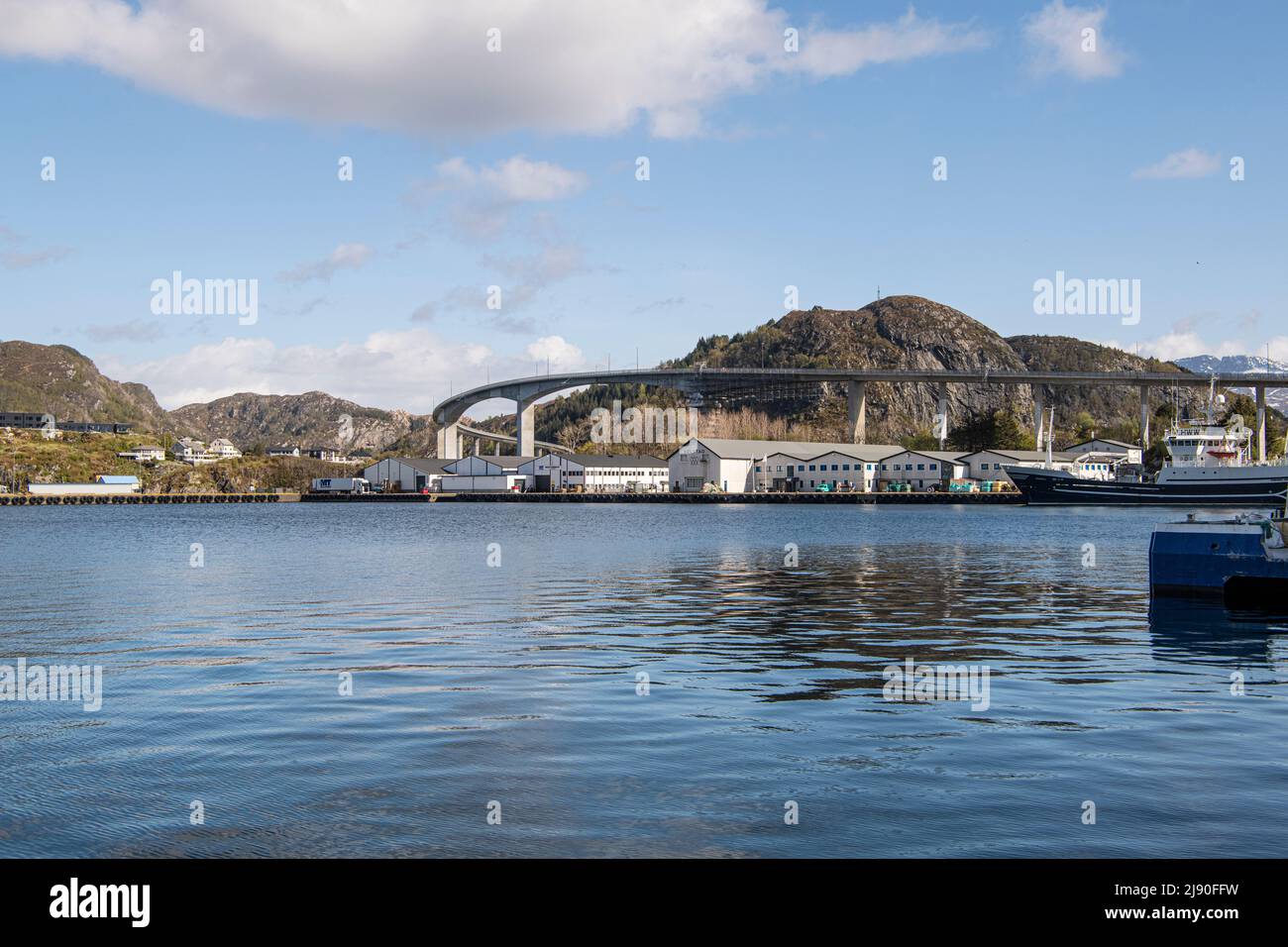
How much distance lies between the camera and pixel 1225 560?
95.4 feet

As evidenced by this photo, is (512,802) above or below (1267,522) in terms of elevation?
below

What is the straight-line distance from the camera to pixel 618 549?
56656 millimetres

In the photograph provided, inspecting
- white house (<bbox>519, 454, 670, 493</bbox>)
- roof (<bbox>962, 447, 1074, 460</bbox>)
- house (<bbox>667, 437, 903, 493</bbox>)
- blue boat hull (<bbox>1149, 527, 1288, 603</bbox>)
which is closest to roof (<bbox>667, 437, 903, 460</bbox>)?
house (<bbox>667, 437, 903, 493</bbox>)

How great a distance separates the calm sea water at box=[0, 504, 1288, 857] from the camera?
33.0 feet

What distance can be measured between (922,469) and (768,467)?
2479 centimetres

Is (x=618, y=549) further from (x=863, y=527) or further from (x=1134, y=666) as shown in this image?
(x=1134, y=666)

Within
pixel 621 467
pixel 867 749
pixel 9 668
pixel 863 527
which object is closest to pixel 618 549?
pixel 863 527

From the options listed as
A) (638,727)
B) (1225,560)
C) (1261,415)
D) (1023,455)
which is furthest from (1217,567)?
(1261,415)

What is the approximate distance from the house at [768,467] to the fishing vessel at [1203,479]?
46697 mm

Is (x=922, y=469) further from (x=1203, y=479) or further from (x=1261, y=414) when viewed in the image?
(x=1203, y=479)

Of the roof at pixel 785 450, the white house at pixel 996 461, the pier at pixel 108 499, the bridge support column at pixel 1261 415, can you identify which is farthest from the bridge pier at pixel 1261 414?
the pier at pixel 108 499

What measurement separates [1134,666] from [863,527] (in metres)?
62.6

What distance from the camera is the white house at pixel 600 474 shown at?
603ft

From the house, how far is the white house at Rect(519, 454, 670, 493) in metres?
6.88
